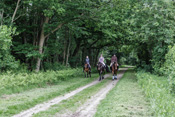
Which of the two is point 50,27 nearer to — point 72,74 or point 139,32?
point 72,74

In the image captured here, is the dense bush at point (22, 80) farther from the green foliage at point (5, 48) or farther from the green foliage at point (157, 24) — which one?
the green foliage at point (157, 24)

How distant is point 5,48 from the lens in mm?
15789

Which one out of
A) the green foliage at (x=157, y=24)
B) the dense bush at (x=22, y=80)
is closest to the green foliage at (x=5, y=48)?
the dense bush at (x=22, y=80)

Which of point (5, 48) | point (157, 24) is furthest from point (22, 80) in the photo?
point (157, 24)

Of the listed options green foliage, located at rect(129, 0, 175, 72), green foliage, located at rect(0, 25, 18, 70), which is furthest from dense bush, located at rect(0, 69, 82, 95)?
green foliage, located at rect(129, 0, 175, 72)

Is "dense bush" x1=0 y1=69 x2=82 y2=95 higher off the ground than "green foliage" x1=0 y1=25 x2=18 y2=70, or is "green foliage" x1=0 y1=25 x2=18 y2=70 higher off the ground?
"green foliage" x1=0 y1=25 x2=18 y2=70

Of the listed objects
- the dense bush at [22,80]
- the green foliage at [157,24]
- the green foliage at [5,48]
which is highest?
the green foliage at [157,24]

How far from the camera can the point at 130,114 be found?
6602 millimetres

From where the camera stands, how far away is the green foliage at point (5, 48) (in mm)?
15306

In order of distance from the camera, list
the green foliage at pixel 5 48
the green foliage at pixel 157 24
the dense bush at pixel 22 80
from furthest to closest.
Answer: the green foliage at pixel 157 24 < the green foliage at pixel 5 48 < the dense bush at pixel 22 80

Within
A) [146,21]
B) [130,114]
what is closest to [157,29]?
[146,21]

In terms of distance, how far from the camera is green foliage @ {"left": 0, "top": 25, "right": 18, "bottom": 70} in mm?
15306

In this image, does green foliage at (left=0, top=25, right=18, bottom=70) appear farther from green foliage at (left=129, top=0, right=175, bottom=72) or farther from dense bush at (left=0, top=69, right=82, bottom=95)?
green foliage at (left=129, top=0, right=175, bottom=72)

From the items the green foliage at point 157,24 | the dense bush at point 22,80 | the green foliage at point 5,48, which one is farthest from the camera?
the green foliage at point 157,24
